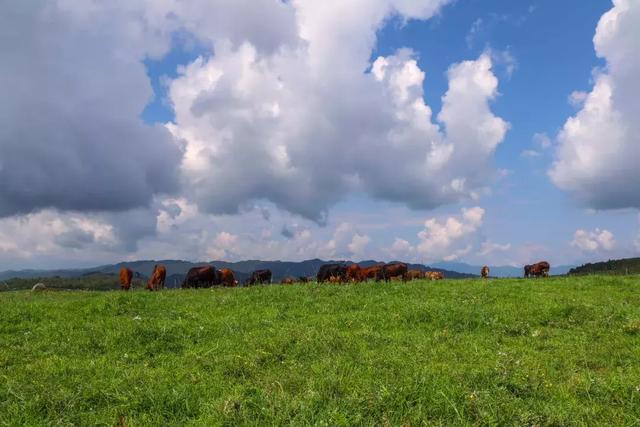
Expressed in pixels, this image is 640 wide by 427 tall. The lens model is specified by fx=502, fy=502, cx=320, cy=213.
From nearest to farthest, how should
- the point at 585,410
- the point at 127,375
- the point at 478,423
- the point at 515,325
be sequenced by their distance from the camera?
the point at 478,423
the point at 585,410
the point at 127,375
the point at 515,325

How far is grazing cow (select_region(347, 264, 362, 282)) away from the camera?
109 ft

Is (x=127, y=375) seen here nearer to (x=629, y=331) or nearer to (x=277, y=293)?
(x=277, y=293)

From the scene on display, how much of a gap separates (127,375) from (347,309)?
9.04 metres

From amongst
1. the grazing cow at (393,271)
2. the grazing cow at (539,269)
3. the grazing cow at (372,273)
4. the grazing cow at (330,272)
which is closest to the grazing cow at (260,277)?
the grazing cow at (330,272)

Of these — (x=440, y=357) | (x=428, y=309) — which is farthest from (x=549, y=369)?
(x=428, y=309)

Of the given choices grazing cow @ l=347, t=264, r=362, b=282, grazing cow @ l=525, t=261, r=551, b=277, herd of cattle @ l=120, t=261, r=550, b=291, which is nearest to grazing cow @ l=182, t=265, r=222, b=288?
herd of cattle @ l=120, t=261, r=550, b=291

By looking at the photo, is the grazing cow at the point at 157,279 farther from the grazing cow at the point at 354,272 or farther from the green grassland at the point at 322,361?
the green grassland at the point at 322,361

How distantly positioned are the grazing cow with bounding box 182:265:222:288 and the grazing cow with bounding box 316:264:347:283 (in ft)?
24.6

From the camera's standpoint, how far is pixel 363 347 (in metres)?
12.0

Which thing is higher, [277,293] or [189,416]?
[277,293]

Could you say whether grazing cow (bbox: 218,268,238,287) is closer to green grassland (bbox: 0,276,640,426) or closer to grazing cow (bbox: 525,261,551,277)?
green grassland (bbox: 0,276,640,426)

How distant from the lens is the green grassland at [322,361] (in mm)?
7840

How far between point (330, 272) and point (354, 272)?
323cm

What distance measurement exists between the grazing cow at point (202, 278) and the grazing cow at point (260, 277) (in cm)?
337
